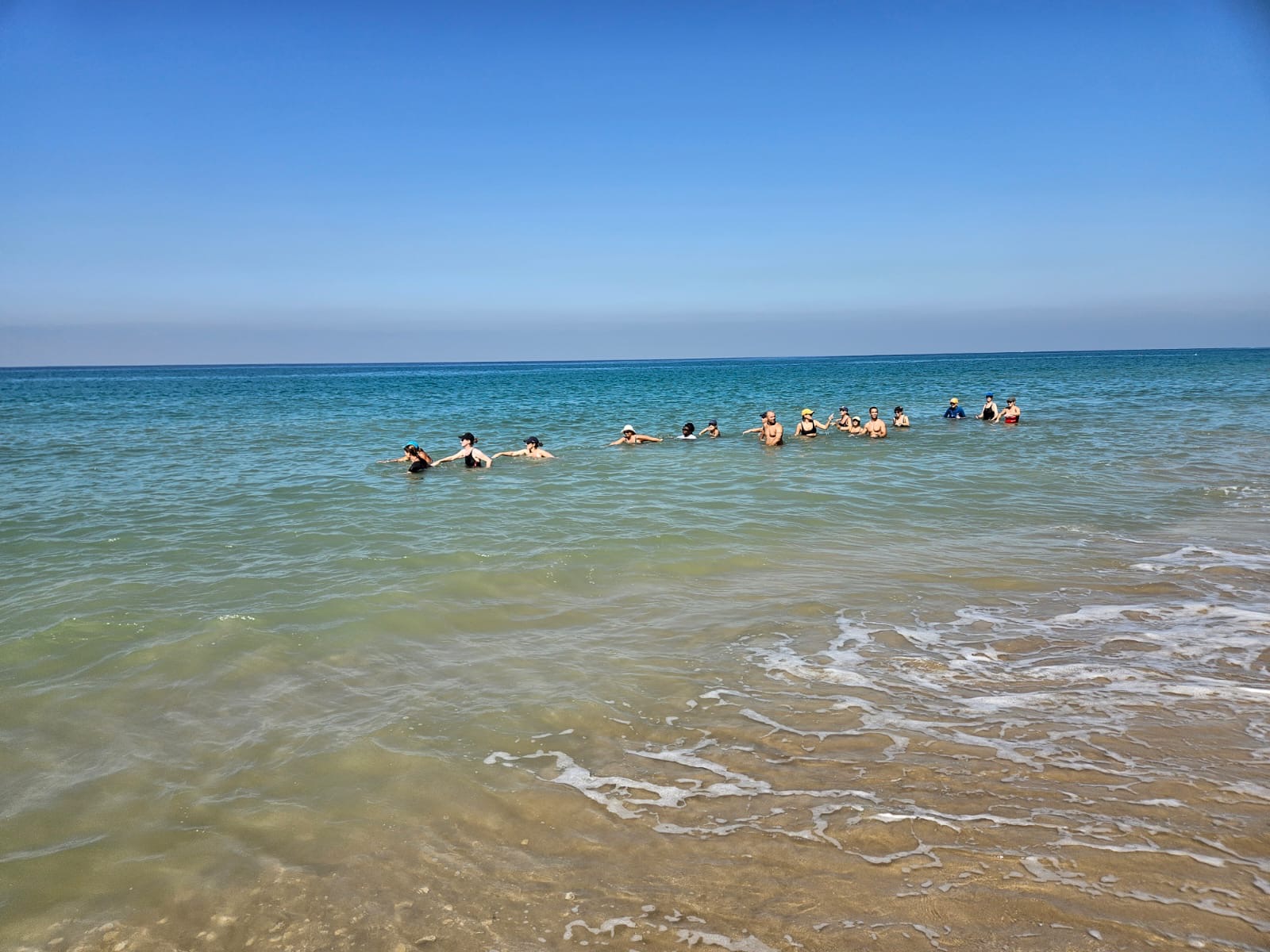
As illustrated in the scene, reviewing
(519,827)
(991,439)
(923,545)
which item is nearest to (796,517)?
(923,545)

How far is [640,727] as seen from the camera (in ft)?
16.3

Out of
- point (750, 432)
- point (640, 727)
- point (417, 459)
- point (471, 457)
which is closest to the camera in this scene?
point (640, 727)

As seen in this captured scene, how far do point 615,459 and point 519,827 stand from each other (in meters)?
14.7

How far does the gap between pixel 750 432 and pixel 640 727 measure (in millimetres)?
19836

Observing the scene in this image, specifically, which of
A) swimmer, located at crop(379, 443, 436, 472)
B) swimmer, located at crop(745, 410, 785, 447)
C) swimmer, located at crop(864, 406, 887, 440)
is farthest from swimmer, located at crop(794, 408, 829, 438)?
swimmer, located at crop(379, 443, 436, 472)

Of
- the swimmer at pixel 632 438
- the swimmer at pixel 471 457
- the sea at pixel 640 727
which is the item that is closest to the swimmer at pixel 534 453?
the swimmer at pixel 471 457

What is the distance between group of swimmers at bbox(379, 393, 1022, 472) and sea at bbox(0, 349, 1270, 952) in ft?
18.1

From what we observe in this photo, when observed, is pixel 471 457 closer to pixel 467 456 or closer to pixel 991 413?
pixel 467 456

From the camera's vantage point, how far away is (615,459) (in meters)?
18.4

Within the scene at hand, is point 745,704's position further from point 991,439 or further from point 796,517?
point 991,439

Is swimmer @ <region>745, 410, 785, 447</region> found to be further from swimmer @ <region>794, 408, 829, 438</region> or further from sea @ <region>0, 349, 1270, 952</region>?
sea @ <region>0, 349, 1270, 952</region>

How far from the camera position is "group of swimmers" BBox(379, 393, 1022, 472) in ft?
57.6

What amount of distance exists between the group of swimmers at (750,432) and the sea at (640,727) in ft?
18.1

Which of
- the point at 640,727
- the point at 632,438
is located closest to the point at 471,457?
the point at 632,438
